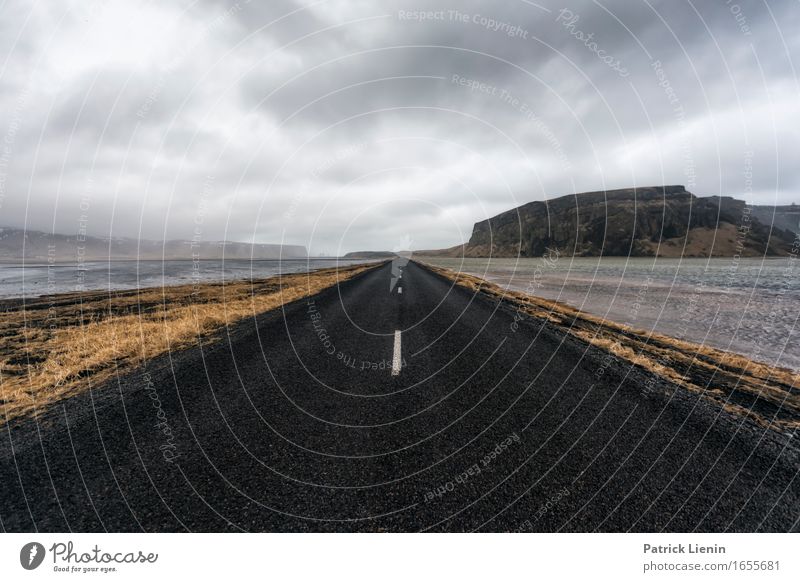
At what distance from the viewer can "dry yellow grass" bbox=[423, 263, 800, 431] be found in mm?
5133

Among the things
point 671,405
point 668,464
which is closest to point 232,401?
point 668,464

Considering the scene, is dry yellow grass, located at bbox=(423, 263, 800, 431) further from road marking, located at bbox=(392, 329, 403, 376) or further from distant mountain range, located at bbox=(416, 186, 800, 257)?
distant mountain range, located at bbox=(416, 186, 800, 257)

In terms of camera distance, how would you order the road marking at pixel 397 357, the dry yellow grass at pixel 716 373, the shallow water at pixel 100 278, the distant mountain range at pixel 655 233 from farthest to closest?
1. the distant mountain range at pixel 655 233
2. the shallow water at pixel 100 278
3. the road marking at pixel 397 357
4. the dry yellow grass at pixel 716 373

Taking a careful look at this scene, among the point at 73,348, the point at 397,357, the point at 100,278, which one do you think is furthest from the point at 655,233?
the point at 73,348

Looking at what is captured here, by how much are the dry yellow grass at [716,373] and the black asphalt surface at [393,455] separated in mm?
554

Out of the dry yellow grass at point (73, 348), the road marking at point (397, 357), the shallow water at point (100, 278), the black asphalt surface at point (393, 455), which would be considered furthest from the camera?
the shallow water at point (100, 278)

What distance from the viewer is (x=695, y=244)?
557 feet

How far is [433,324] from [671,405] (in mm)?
6785

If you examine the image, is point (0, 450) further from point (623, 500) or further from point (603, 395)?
point (603, 395)
